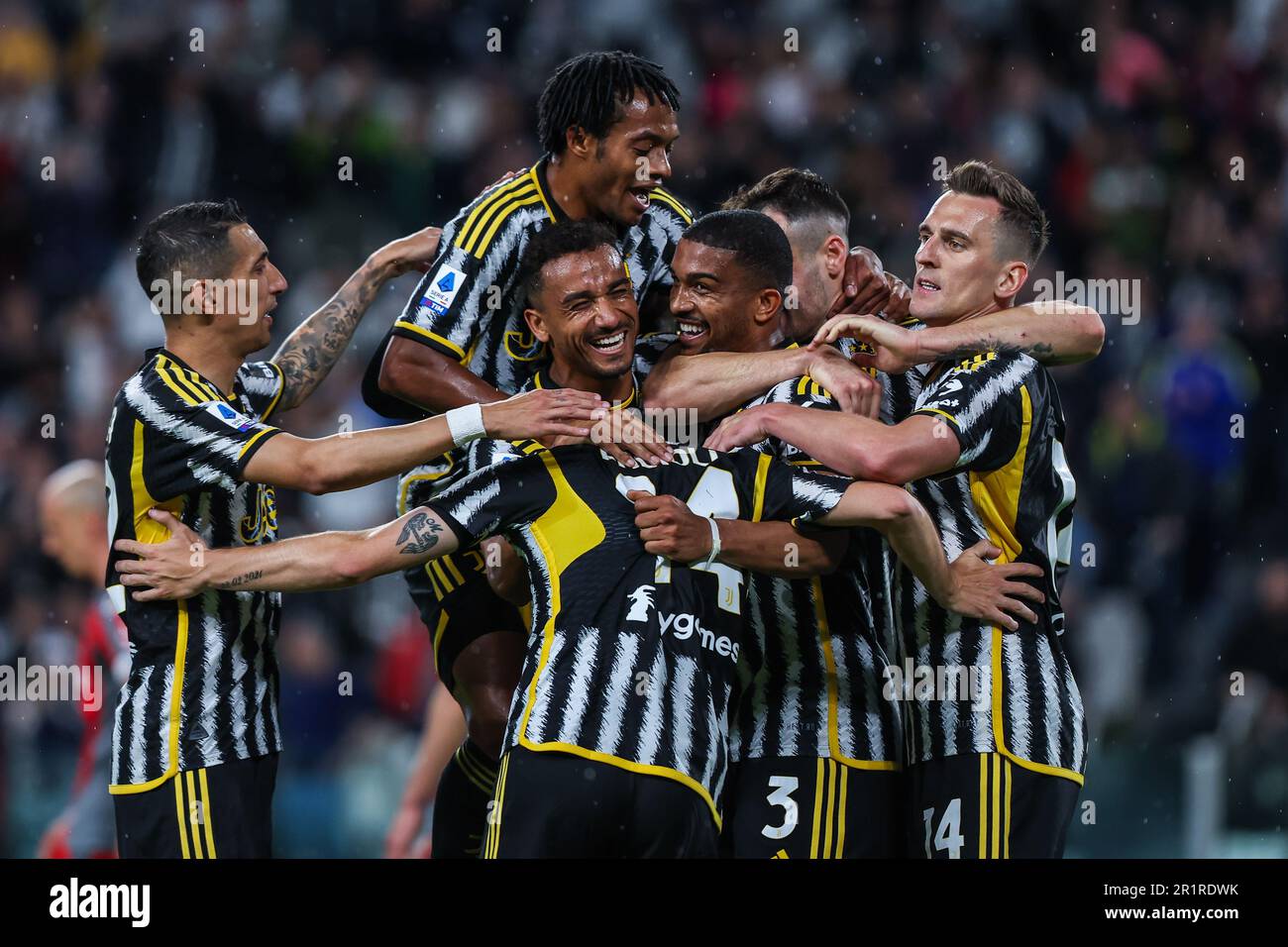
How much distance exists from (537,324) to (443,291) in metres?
0.40

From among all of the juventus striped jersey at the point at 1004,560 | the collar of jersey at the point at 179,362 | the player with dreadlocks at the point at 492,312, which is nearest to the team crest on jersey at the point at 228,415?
the collar of jersey at the point at 179,362

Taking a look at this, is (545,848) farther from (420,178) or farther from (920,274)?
(420,178)

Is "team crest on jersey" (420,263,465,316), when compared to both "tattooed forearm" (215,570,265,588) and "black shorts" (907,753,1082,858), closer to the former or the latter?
"tattooed forearm" (215,570,265,588)

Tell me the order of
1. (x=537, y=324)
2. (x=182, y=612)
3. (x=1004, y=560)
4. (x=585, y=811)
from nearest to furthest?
1. (x=585, y=811)
2. (x=182, y=612)
3. (x=1004, y=560)
4. (x=537, y=324)

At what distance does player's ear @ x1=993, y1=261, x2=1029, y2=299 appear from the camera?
4.50 m

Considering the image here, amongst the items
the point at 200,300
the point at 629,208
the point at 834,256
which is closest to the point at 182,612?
the point at 200,300

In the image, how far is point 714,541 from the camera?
3834 mm

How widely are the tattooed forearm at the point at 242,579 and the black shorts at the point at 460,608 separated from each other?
0.81 meters

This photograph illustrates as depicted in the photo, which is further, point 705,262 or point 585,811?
point 705,262

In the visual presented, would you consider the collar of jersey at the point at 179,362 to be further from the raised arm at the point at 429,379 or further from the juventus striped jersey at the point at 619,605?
the juventus striped jersey at the point at 619,605

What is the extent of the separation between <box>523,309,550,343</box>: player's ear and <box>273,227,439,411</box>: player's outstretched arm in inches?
35.2

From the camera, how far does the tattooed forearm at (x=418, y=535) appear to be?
3.83m

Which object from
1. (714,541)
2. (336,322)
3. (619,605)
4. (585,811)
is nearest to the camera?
(585,811)

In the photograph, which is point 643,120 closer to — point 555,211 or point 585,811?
point 555,211
